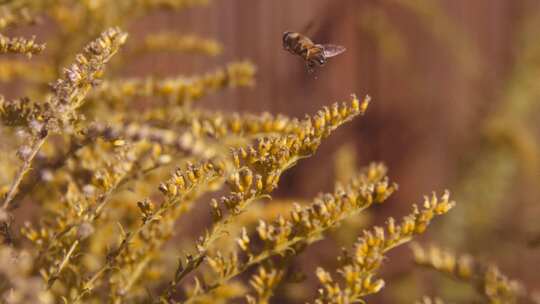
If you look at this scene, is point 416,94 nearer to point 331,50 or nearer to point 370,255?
point 331,50

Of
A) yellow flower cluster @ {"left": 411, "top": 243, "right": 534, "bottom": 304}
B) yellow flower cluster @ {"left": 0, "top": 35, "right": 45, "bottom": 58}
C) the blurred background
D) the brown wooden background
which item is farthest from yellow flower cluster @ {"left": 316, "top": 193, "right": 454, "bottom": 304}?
the brown wooden background

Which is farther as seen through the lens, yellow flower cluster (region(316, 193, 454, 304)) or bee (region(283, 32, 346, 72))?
bee (region(283, 32, 346, 72))

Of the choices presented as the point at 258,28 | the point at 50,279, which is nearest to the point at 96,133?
the point at 50,279

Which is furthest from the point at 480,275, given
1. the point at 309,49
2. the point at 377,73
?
the point at 377,73

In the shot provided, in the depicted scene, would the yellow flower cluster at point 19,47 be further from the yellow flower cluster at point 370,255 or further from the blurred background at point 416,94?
the blurred background at point 416,94

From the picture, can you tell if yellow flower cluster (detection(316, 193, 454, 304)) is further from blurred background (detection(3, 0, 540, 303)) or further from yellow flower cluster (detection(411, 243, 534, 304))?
blurred background (detection(3, 0, 540, 303))

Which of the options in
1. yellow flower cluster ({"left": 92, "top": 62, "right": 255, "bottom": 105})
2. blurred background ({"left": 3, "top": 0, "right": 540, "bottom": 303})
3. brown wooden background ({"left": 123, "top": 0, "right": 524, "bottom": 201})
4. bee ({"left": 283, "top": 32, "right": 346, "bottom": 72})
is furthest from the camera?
brown wooden background ({"left": 123, "top": 0, "right": 524, "bottom": 201})

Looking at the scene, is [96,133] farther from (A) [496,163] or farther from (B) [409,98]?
(B) [409,98]
